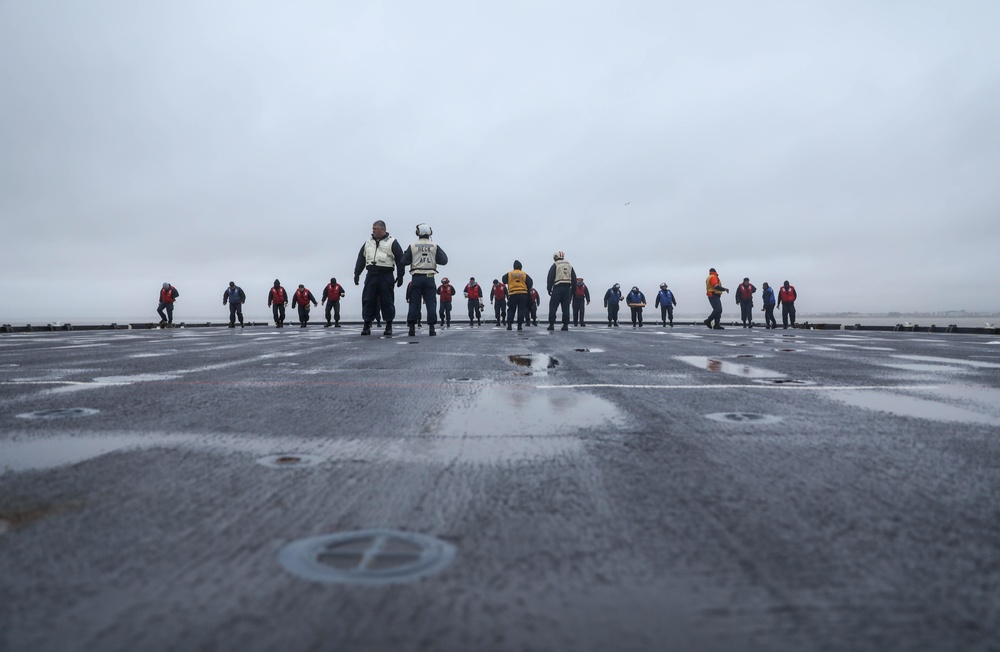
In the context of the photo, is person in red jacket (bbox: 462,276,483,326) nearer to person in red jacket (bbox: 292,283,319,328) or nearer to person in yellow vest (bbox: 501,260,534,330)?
person in red jacket (bbox: 292,283,319,328)

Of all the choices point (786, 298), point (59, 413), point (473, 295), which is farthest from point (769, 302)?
point (59, 413)

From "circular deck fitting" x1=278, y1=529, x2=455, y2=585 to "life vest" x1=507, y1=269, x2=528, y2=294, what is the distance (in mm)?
15945

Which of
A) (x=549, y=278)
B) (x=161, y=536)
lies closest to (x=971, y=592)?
(x=161, y=536)

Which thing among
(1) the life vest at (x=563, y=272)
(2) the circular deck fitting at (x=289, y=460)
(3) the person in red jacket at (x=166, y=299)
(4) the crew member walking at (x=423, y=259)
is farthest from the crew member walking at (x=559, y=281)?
(3) the person in red jacket at (x=166, y=299)

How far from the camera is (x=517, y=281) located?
17812mm

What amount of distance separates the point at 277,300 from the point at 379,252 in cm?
1779

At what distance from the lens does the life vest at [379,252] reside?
13.3 metres

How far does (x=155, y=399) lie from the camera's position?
4453mm

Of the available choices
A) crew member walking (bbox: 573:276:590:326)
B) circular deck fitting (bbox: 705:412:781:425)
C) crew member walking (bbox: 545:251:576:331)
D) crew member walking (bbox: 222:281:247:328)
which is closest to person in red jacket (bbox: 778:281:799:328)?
crew member walking (bbox: 573:276:590:326)

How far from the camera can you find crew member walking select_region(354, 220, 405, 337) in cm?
1328

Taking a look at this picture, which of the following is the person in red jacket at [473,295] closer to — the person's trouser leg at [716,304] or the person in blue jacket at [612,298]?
the person in blue jacket at [612,298]

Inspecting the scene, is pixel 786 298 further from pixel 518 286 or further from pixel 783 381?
pixel 783 381

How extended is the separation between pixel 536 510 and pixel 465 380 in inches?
147

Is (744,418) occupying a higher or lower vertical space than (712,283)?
lower
